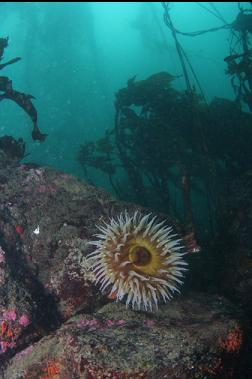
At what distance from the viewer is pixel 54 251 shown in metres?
4.05

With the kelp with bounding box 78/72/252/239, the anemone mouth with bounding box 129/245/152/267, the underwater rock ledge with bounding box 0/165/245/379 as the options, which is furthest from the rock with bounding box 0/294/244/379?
the kelp with bounding box 78/72/252/239

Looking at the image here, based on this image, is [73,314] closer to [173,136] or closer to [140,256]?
[140,256]

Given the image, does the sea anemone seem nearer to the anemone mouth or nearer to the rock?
the anemone mouth

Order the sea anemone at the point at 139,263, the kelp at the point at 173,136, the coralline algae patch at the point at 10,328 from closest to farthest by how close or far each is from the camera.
Result: the coralline algae patch at the point at 10,328 → the sea anemone at the point at 139,263 → the kelp at the point at 173,136

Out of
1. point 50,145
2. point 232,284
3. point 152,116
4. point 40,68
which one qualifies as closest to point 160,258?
point 232,284

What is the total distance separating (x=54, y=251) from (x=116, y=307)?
1.06 meters

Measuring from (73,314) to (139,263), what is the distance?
38.6 inches

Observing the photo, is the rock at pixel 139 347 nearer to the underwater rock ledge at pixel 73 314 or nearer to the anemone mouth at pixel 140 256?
the underwater rock ledge at pixel 73 314

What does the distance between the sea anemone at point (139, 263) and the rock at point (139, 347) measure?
0.19 meters

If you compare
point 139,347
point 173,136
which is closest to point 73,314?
point 139,347

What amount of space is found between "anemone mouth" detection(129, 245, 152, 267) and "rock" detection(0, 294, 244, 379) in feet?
1.48

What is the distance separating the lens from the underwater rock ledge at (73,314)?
2.54m

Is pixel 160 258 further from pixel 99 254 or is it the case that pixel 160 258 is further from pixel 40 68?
pixel 40 68

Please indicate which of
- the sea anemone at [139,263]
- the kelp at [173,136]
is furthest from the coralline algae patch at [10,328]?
the kelp at [173,136]
